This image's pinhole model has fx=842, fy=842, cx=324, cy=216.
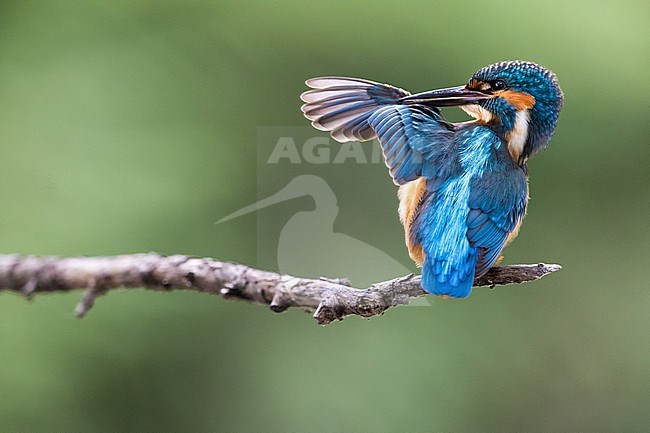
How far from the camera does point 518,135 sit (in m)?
0.98

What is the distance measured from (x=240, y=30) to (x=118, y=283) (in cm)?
163

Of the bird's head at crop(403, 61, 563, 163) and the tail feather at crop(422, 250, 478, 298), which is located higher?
the bird's head at crop(403, 61, 563, 163)

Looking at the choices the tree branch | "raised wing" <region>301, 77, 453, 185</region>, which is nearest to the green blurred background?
"raised wing" <region>301, 77, 453, 185</region>

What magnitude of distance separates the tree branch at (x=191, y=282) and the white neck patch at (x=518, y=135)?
265mm

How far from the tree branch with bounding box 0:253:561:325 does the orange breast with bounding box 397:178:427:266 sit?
0.50 feet

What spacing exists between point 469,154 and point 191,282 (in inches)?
16.9

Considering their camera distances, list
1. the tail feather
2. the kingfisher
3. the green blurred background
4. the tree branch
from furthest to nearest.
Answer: the green blurred background
the kingfisher
the tail feather
the tree branch

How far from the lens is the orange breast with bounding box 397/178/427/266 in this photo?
97 centimetres

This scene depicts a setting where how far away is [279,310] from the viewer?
0.70m

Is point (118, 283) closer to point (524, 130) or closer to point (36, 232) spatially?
point (524, 130)

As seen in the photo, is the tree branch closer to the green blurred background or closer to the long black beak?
the long black beak

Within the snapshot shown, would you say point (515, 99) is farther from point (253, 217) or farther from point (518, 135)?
point (253, 217)

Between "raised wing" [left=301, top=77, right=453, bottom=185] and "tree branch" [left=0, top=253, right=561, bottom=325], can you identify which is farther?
"raised wing" [left=301, top=77, right=453, bottom=185]

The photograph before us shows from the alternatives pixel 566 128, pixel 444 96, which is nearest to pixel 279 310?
pixel 444 96
